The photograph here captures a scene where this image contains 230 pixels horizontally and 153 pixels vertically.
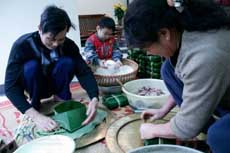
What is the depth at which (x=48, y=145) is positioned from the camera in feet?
3.08

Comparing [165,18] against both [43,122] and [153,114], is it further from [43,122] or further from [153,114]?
[43,122]

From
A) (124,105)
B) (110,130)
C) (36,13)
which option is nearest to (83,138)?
(110,130)

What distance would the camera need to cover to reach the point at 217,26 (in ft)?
2.34

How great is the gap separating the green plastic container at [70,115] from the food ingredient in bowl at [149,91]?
369 mm

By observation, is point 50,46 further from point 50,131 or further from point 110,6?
point 110,6

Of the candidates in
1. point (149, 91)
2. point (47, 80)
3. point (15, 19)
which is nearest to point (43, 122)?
point (47, 80)

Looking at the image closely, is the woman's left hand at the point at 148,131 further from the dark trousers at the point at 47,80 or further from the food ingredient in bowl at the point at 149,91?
the dark trousers at the point at 47,80

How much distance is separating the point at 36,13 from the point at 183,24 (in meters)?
1.73

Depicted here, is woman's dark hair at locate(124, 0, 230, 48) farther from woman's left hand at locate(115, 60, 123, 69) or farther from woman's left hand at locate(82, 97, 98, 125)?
woman's left hand at locate(115, 60, 123, 69)

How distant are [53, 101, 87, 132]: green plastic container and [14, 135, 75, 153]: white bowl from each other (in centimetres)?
11

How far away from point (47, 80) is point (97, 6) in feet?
10.6

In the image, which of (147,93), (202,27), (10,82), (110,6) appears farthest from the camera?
(110,6)

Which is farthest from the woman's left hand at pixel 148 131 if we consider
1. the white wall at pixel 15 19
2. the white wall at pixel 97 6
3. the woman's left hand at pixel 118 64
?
the white wall at pixel 97 6

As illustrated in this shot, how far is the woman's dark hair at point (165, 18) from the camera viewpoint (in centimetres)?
68
